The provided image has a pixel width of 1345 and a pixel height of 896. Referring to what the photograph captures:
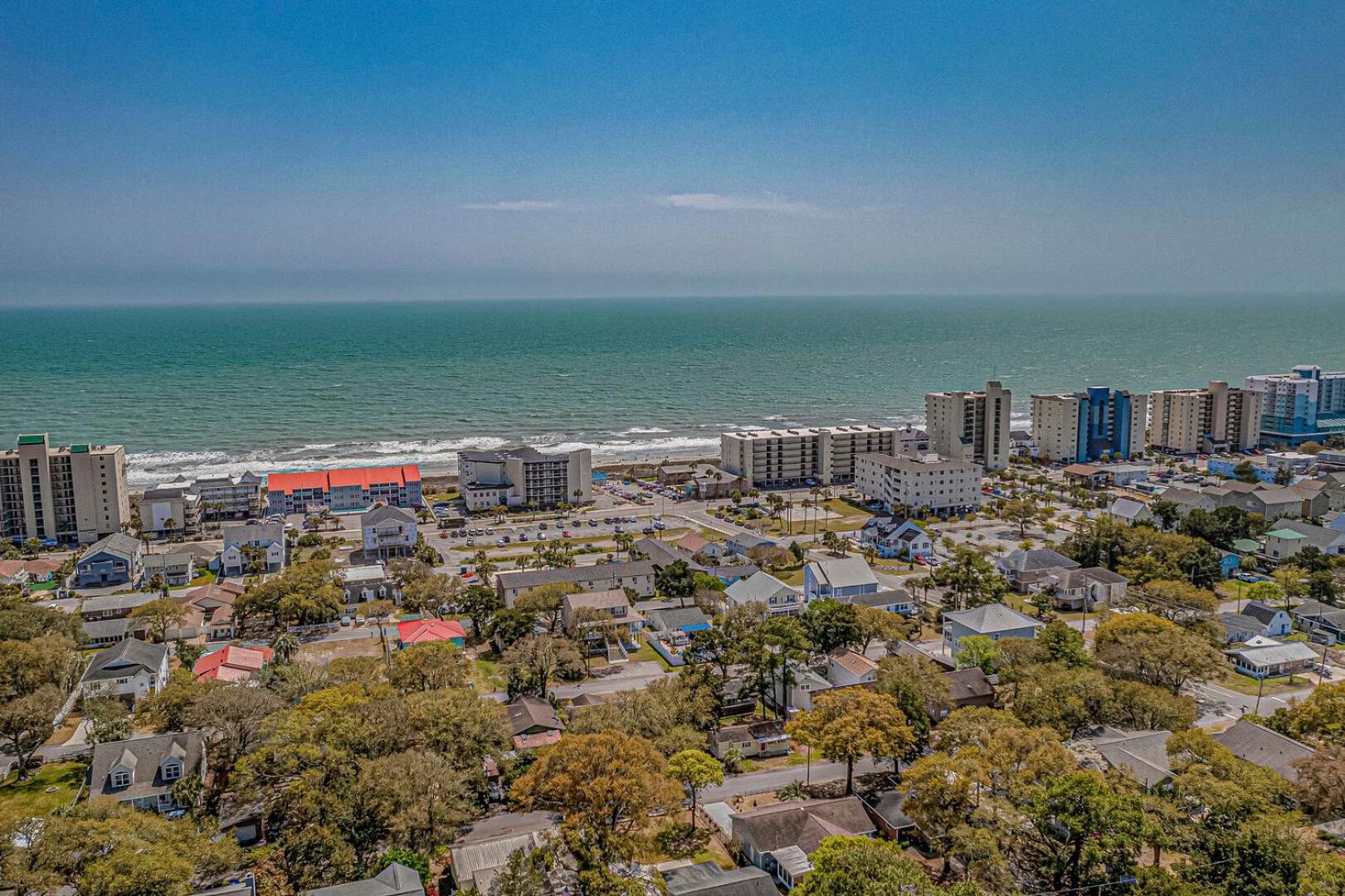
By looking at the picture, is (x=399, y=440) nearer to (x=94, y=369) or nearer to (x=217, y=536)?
(x=217, y=536)

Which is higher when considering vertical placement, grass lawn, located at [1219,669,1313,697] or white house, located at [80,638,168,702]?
white house, located at [80,638,168,702]

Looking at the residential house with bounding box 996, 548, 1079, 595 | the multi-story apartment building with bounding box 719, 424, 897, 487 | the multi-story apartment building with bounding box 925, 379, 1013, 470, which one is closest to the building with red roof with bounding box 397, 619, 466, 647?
the residential house with bounding box 996, 548, 1079, 595

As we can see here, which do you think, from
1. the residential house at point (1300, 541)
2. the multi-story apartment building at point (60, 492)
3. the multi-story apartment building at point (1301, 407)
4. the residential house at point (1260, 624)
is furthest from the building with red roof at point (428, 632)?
the multi-story apartment building at point (1301, 407)

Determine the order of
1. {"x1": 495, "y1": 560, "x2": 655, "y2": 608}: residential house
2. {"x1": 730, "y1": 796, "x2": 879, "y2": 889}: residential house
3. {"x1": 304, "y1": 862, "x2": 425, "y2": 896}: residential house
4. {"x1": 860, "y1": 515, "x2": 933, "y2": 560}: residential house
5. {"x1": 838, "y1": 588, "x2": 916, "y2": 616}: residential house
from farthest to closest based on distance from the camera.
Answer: {"x1": 860, "y1": 515, "x2": 933, "y2": 560}: residential house → {"x1": 495, "y1": 560, "x2": 655, "y2": 608}: residential house → {"x1": 838, "y1": 588, "x2": 916, "y2": 616}: residential house → {"x1": 730, "y1": 796, "x2": 879, "y2": 889}: residential house → {"x1": 304, "y1": 862, "x2": 425, "y2": 896}: residential house

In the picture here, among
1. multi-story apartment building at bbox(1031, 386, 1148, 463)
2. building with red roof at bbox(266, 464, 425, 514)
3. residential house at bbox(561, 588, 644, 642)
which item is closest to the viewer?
residential house at bbox(561, 588, 644, 642)

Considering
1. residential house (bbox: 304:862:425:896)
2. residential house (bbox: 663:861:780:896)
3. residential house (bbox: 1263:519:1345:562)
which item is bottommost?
residential house (bbox: 663:861:780:896)

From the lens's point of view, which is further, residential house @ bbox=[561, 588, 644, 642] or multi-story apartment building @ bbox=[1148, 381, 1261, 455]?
multi-story apartment building @ bbox=[1148, 381, 1261, 455]

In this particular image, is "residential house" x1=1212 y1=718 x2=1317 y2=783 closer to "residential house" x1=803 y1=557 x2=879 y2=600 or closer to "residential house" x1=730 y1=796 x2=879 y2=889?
"residential house" x1=730 y1=796 x2=879 y2=889

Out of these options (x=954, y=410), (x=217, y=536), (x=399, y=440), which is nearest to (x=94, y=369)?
(x=399, y=440)
